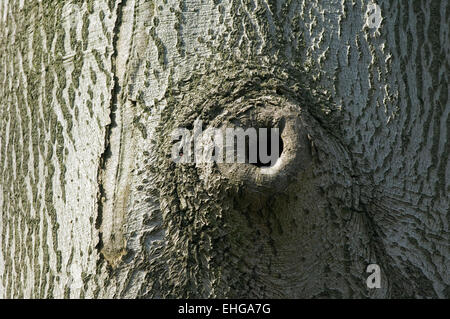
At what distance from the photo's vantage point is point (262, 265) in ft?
3.55

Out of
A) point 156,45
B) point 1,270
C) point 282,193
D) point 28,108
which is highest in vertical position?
point 156,45

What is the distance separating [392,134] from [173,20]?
45cm

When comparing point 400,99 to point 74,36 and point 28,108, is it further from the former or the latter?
point 28,108

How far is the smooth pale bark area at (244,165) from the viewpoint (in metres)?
1.07

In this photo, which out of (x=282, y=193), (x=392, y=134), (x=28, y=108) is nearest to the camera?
(x=282, y=193)

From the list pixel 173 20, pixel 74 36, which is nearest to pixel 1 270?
pixel 74 36

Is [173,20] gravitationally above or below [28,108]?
above

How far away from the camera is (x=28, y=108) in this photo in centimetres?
125

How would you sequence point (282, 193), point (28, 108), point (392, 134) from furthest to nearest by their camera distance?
point (28, 108)
point (392, 134)
point (282, 193)

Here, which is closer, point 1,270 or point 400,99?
point 400,99

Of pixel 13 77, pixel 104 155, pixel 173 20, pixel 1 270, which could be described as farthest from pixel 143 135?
pixel 1 270

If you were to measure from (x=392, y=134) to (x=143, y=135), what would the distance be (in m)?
0.45

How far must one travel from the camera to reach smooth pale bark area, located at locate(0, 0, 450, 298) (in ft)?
3.50

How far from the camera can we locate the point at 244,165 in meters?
1.05
